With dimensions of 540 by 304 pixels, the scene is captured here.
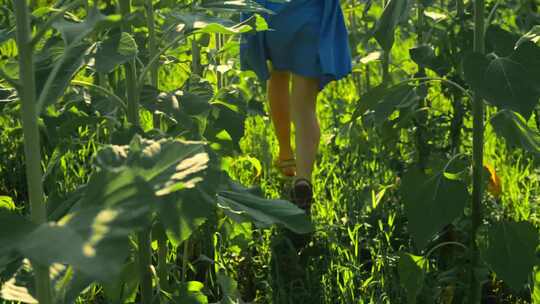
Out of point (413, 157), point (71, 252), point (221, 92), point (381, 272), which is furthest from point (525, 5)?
point (71, 252)

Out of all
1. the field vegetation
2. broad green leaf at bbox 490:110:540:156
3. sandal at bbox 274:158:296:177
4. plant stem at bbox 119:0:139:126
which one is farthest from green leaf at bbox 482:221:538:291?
sandal at bbox 274:158:296:177

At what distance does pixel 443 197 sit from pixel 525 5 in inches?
105

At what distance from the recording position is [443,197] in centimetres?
267

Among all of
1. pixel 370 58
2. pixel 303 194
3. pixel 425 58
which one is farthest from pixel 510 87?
pixel 303 194

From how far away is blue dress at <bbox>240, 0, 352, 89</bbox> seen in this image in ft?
13.6

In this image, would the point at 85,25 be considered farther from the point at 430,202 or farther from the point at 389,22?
the point at 430,202

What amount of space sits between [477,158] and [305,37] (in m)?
1.54

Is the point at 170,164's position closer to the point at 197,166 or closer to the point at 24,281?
the point at 197,166

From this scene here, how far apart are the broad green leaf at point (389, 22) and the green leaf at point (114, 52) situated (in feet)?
2.64

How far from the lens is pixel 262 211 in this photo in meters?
2.28

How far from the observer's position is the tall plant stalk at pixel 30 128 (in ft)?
5.44

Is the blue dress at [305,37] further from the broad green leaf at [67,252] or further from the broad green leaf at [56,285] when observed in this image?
the broad green leaf at [67,252]

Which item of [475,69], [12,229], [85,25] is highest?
[85,25]

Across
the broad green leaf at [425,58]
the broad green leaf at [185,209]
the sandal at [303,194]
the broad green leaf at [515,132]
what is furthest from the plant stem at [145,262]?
the sandal at [303,194]
